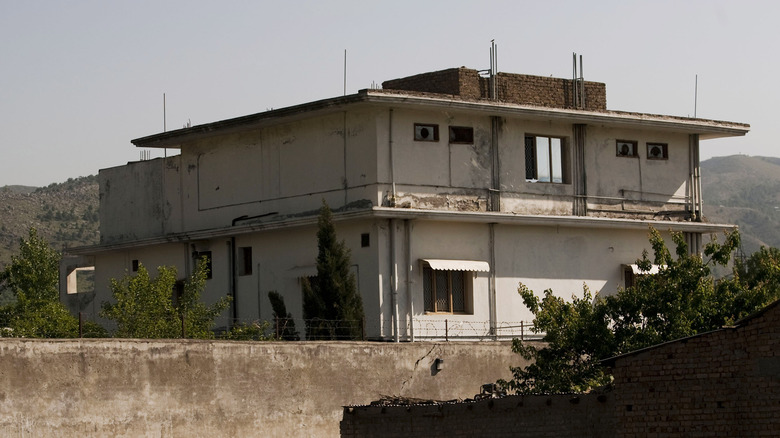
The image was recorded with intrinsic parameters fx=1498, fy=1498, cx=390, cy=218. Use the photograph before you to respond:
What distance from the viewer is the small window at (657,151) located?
138 ft

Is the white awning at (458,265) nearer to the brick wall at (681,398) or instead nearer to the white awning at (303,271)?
the white awning at (303,271)

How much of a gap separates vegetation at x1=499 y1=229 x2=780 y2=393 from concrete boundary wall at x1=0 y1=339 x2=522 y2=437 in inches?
167

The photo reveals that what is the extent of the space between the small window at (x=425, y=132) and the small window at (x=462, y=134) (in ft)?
1.64

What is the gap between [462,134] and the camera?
38344mm

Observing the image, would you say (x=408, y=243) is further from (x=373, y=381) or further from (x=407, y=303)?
(x=373, y=381)

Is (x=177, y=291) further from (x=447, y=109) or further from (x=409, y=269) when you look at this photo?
(x=447, y=109)

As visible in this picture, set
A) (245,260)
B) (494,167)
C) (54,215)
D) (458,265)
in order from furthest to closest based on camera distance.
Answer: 1. (54,215)
2. (245,260)
3. (494,167)
4. (458,265)

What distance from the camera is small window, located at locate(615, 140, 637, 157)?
4131 centimetres

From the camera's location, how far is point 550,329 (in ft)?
95.2

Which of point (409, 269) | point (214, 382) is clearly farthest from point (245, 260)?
point (214, 382)

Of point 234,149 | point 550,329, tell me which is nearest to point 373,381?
point 550,329

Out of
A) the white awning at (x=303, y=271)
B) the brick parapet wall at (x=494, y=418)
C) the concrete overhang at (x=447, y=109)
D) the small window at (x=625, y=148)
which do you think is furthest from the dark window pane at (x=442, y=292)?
the brick parapet wall at (x=494, y=418)

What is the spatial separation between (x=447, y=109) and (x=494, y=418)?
14.3 meters

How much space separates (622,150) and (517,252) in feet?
15.7
